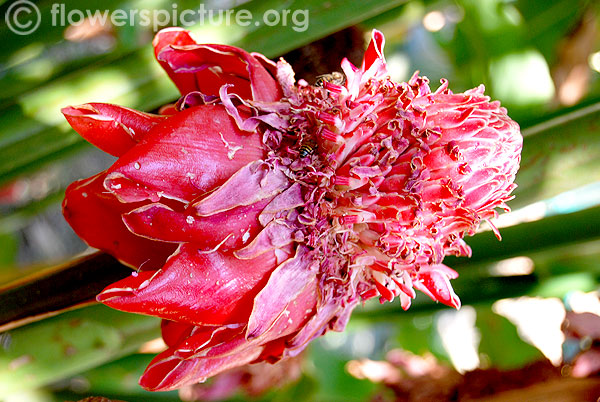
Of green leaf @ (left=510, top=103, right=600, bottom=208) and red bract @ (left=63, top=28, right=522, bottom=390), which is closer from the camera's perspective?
red bract @ (left=63, top=28, right=522, bottom=390)

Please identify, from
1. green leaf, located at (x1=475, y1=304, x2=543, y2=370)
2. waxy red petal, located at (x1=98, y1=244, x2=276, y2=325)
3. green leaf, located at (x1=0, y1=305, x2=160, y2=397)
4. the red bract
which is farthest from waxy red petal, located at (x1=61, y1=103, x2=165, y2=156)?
green leaf, located at (x1=475, y1=304, x2=543, y2=370)

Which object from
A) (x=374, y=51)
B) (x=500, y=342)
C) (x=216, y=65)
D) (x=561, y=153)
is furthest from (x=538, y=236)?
(x=500, y=342)

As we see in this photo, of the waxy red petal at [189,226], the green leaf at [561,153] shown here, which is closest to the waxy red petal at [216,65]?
the waxy red petal at [189,226]

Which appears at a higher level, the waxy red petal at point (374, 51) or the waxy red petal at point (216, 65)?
the waxy red petal at point (216, 65)

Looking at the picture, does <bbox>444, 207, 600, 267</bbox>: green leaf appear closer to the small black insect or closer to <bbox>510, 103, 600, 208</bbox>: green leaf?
<bbox>510, 103, 600, 208</bbox>: green leaf

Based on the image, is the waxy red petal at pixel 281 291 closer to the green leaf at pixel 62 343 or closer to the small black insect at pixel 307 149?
the small black insect at pixel 307 149

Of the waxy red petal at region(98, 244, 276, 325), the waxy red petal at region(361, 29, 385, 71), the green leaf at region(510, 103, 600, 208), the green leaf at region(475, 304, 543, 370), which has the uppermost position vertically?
the waxy red petal at region(361, 29, 385, 71)

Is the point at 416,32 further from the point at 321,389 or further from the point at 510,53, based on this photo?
the point at 321,389
